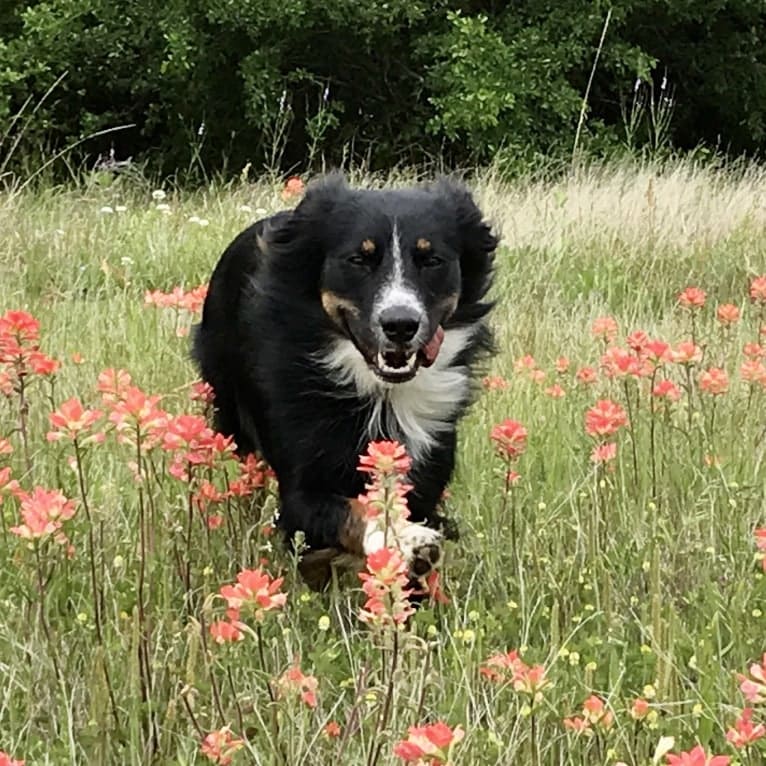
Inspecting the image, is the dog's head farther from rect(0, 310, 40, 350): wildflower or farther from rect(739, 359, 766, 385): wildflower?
rect(0, 310, 40, 350): wildflower

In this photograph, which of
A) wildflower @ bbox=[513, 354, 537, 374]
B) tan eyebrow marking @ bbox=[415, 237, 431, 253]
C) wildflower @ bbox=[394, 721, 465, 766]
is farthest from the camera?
wildflower @ bbox=[513, 354, 537, 374]

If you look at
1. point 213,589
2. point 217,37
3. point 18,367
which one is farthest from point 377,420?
point 217,37

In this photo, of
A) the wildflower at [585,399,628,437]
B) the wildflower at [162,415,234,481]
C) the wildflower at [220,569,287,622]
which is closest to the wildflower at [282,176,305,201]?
the wildflower at [585,399,628,437]

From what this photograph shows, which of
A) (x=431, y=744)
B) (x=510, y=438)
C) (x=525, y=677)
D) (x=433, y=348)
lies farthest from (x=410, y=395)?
(x=431, y=744)

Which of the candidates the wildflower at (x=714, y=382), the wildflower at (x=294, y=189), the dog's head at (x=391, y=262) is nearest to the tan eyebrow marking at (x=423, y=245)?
the dog's head at (x=391, y=262)

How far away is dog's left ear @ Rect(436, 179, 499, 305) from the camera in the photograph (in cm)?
329

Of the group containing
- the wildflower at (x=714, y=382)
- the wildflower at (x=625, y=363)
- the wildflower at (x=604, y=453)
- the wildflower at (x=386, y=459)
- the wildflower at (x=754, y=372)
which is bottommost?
the wildflower at (x=604, y=453)

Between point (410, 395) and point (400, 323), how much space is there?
1.12ft

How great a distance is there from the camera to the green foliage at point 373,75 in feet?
46.4

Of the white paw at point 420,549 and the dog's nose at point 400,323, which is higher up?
the dog's nose at point 400,323

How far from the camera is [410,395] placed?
3092 mm

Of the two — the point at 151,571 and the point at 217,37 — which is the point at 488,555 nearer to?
the point at 151,571

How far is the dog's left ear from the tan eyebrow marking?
0.85 ft

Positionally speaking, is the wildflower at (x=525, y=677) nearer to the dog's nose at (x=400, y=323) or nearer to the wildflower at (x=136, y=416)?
the wildflower at (x=136, y=416)
